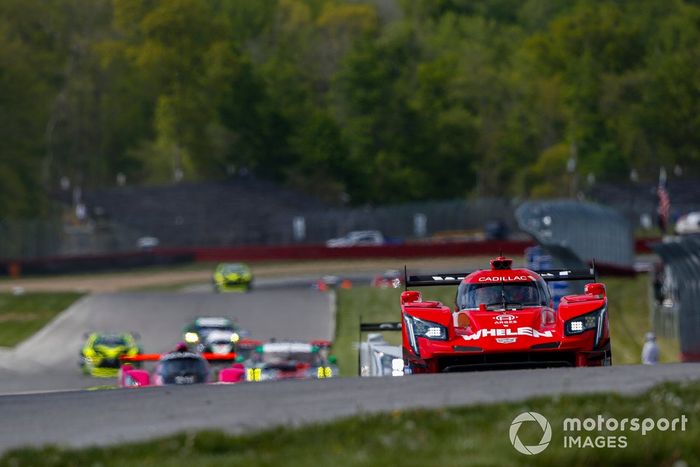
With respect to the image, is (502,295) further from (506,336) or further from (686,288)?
(686,288)

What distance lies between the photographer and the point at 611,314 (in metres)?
41.7

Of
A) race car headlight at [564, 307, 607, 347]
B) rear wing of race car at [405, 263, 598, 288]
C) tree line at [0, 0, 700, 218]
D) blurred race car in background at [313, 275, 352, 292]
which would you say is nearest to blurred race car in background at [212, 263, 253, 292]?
blurred race car in background at [313, 275, 352, 292]

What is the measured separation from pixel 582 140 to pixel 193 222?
37792 mm

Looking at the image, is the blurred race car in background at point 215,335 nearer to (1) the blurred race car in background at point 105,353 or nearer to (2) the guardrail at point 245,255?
(1) the blurred race car in background at point 105,353

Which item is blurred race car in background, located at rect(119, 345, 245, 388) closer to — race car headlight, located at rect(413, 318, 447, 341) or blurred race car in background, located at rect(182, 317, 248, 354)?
race car headlight, located at rect(413, 318, 447, 341)

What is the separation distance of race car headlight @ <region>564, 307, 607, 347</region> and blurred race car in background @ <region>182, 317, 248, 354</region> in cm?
1867

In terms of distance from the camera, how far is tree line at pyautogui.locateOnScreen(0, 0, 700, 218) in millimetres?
104375

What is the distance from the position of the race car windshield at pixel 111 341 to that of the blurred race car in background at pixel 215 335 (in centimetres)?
160

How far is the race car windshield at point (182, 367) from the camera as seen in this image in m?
23.5

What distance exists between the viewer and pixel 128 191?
88.6m

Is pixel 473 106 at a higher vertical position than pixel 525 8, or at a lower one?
lower

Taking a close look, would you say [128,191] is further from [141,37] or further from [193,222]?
[141,37]

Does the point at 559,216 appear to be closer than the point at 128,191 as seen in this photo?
Yes

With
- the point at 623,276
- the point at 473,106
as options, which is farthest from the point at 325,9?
the point at 623,276
